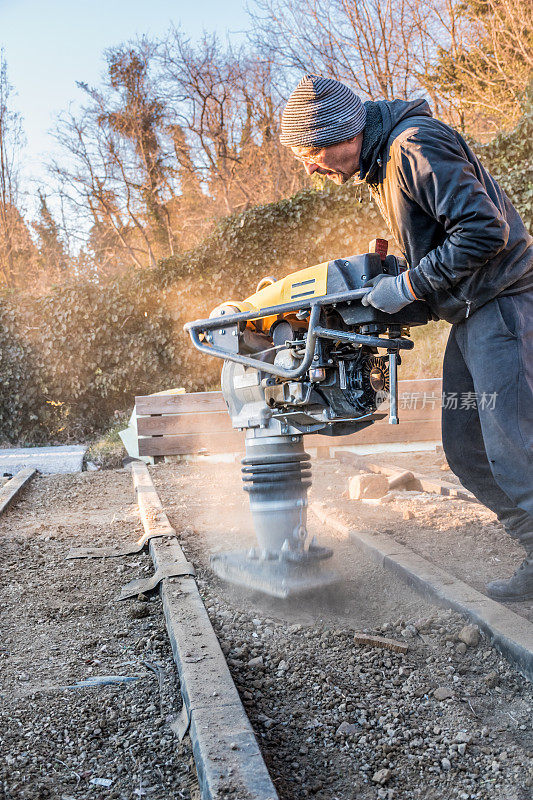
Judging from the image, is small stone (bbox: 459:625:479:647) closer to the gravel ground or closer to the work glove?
the gravel ground

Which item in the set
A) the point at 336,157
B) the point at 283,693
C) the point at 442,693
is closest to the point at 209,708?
the point at 283,693

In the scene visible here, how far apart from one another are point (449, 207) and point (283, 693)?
1562 millimetres

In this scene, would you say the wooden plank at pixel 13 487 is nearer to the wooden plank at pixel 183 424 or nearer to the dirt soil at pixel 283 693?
the wooden plank at pixel 183 424

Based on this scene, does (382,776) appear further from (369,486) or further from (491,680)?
(369,486)

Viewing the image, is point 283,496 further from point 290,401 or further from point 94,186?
point 94,186

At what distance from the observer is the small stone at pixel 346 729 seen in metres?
1.67

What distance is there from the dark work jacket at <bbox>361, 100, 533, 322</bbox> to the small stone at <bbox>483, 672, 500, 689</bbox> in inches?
46.8

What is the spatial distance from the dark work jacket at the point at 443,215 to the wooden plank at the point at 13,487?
3707mm

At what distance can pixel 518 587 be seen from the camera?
7.86 ft

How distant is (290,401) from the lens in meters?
2.53

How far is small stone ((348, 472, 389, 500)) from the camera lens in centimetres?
439

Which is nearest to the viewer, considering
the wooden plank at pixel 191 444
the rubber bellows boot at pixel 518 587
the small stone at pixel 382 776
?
the small stone at pixel 382 776

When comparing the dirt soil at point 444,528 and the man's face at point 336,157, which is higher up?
the man's face at point 336,157

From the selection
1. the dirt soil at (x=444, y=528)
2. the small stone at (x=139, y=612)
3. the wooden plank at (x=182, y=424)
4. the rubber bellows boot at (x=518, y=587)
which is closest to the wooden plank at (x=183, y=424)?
the wooden plank at (x=182, y=424)
